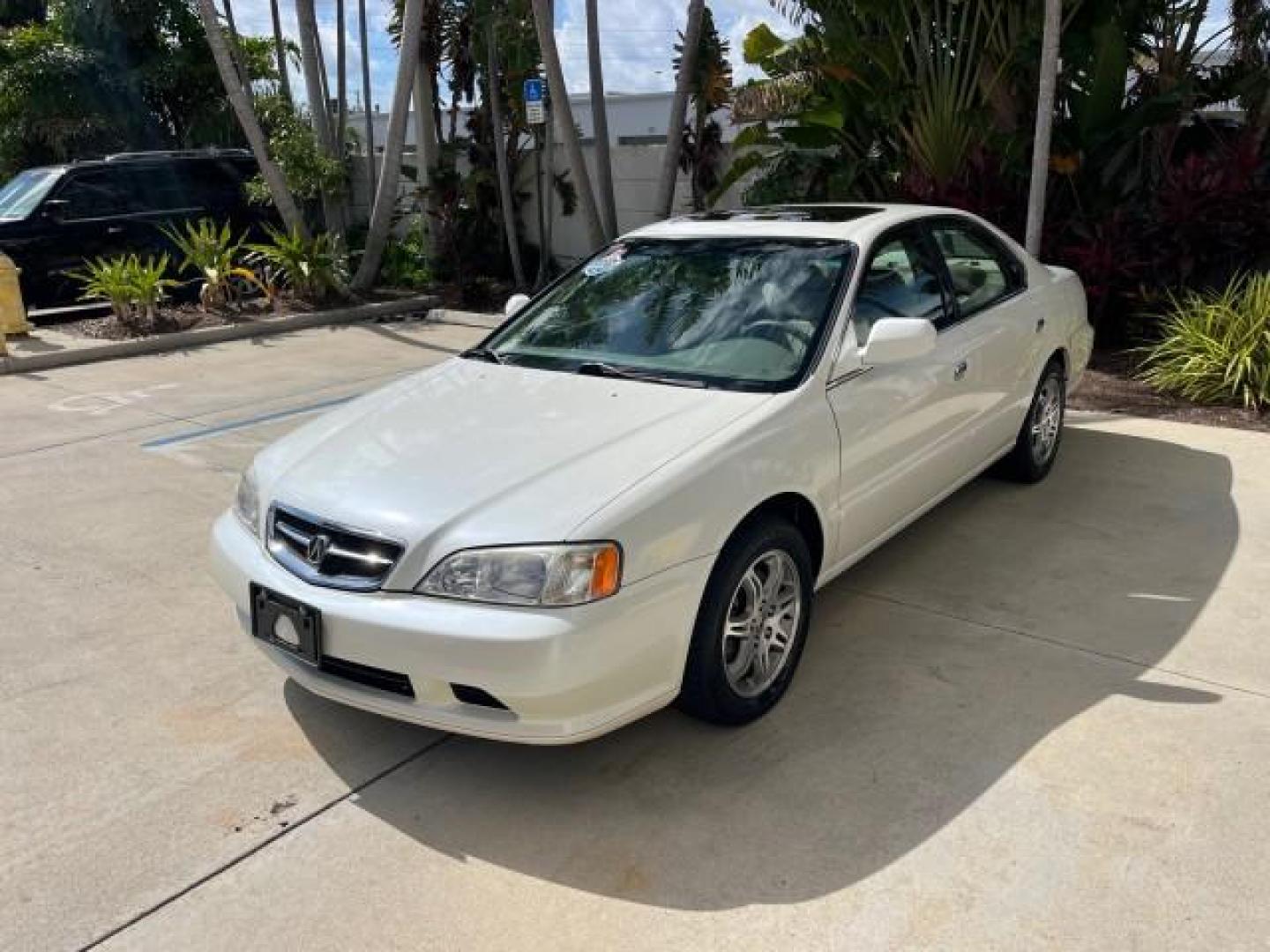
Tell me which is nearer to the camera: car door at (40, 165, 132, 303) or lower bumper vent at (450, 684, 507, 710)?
lower bumper vent at (450, 684, 507, 710)

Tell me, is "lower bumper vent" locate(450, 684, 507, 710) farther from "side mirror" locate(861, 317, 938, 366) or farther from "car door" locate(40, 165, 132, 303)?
"car door" locate(40, 165, 132, 303)

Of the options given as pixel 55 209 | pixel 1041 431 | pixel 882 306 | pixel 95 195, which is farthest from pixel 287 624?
pixel 95 195

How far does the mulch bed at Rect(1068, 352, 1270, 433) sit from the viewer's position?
22.4 feet

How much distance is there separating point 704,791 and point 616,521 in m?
0.88

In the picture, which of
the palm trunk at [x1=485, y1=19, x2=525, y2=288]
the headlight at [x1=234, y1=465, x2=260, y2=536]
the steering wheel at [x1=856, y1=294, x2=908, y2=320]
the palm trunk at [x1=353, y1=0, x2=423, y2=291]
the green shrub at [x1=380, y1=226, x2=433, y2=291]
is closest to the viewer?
the headlight at [x1=234, y1=465, x2=260, y2=536]

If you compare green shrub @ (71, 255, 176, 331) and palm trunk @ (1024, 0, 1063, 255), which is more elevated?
palm trunk @ (1024, 0, 1063, 255)

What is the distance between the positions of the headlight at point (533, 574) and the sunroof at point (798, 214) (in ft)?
7.41

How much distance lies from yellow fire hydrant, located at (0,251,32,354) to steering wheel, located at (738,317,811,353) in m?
8.64

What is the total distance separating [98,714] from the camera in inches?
143

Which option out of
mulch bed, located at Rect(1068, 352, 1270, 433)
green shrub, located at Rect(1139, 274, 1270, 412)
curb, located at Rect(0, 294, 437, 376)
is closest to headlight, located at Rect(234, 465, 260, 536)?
mulch bed, located at Rect(1068, 352, 1270, 433)

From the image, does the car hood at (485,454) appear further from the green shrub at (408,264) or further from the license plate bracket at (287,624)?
the green shrub at (408,264)

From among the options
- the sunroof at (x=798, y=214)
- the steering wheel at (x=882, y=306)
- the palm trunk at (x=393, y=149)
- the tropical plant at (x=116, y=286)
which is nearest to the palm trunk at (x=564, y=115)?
the palm trunk at (x=393, y=149)

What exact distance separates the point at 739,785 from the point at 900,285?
2210 mm

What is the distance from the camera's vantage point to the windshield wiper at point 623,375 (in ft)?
12.1
